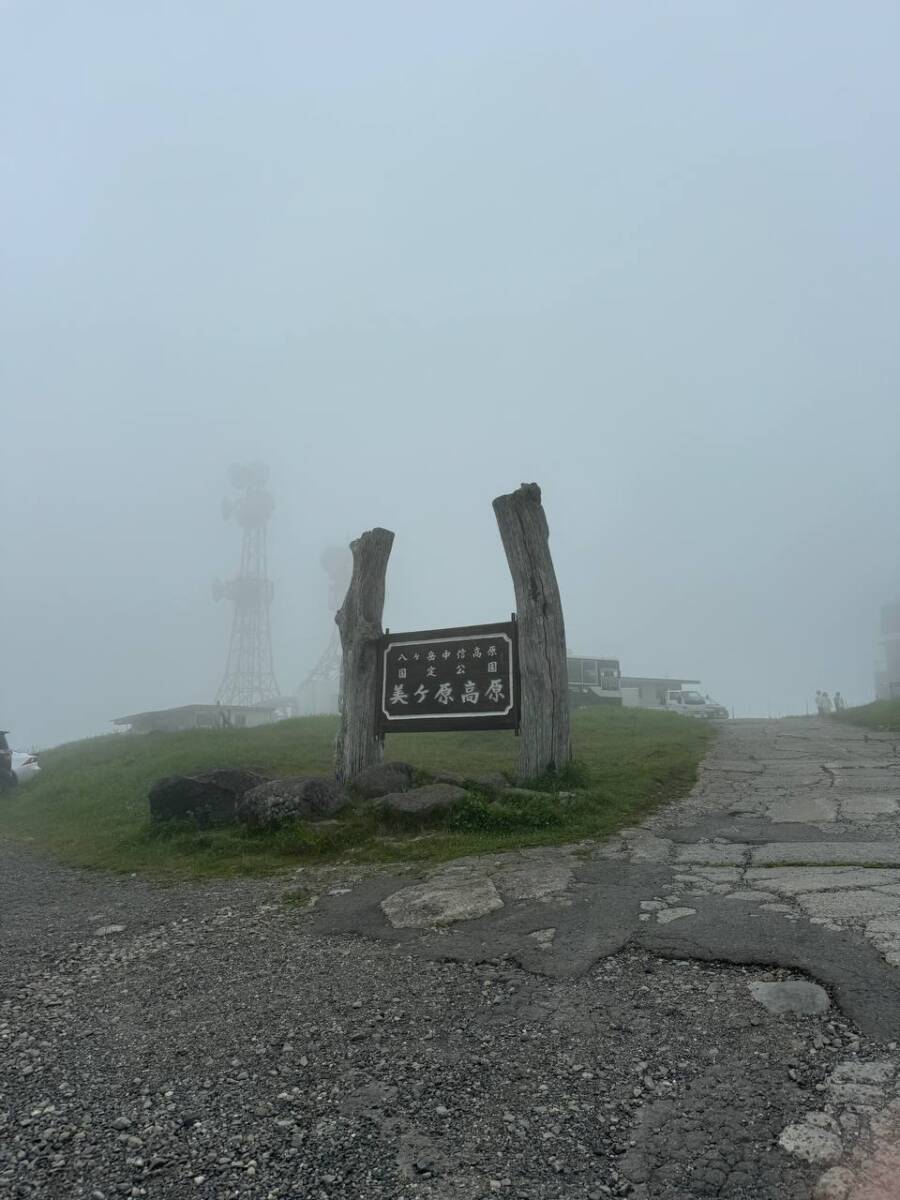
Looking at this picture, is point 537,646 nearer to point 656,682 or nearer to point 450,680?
point 450,680

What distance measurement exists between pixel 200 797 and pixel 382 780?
220 centimetres

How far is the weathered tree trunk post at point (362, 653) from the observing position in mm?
10539

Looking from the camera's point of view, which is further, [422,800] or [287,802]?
[287,802]

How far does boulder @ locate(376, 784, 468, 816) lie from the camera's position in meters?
8.30

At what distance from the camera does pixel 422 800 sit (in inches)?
332

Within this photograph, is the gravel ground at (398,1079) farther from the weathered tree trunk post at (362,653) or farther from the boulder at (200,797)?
the weathered tree trunk post at (362,653)

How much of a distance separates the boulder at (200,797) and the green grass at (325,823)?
231 mm

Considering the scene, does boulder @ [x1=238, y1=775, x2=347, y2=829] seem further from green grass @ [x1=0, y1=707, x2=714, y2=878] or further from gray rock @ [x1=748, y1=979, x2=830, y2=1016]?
gray rock @ [x1=748, y1=979, x2=830, y2=1016]

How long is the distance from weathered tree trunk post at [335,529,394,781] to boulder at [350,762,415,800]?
0.70 meters

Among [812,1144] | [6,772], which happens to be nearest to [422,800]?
[812,1144]

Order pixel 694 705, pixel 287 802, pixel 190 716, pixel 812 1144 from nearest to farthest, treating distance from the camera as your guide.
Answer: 1. pixel 812 1144
2. pixel 287 802
3. pixel 694 705
4. pixel 190 716

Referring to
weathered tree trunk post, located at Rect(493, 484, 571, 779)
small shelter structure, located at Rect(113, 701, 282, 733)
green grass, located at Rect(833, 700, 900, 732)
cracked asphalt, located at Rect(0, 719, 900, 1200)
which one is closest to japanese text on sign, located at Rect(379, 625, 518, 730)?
weathered tree trunk post, located at Rect(493, 484, 571, 779)

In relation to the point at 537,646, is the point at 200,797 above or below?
below

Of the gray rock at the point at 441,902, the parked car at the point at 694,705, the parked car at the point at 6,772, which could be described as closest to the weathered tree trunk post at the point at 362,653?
the gray rock at the point at 441,902
